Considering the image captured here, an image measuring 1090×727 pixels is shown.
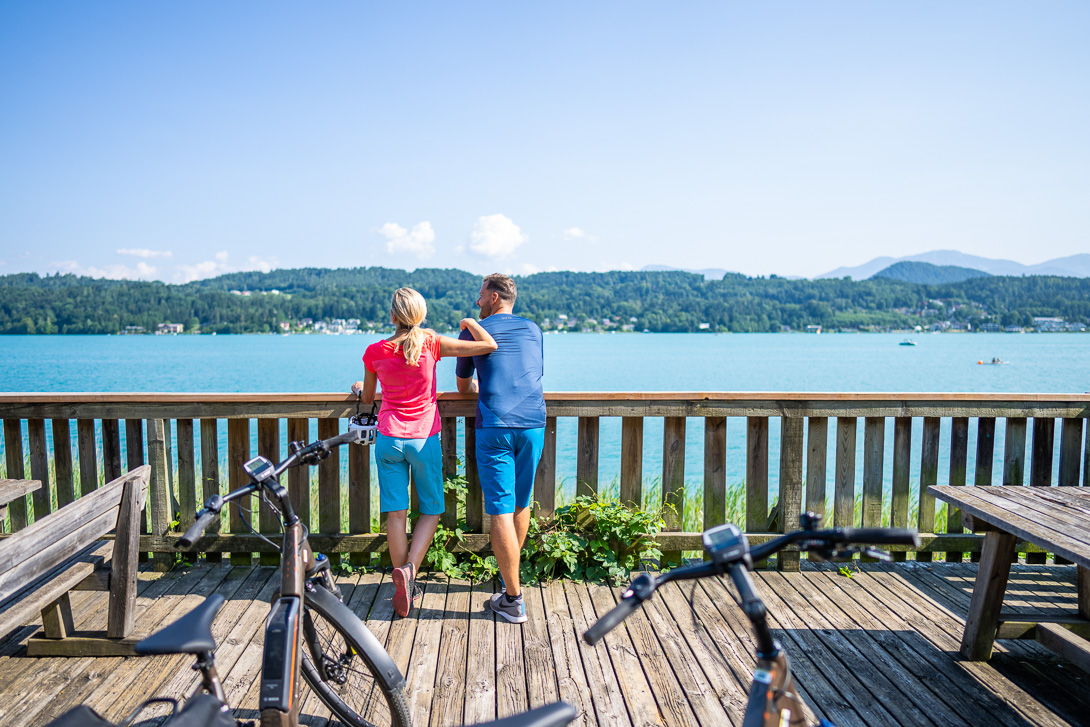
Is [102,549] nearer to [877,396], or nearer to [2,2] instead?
[877,396]

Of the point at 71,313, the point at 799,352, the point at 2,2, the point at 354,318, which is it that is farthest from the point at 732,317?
the point at 2,2

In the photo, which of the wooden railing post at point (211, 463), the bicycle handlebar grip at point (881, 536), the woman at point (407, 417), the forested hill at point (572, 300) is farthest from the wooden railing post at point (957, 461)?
the forested hill at point (572, 300)

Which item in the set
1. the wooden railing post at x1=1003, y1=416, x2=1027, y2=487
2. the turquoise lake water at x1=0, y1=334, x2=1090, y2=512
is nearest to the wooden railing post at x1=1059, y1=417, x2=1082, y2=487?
the wooden railing post at x1=1003, y1=416, x2=1027, y2=487

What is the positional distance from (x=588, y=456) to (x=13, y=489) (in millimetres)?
3081

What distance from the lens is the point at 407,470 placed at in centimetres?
354

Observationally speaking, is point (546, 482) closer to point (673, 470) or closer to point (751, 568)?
point (673, 470)

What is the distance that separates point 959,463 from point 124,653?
5019 millimetres

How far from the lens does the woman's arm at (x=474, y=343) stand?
3.38 metres

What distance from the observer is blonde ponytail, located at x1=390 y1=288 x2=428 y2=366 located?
3.32 metres

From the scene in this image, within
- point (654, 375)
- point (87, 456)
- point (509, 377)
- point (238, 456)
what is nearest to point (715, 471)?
point (509, 377)

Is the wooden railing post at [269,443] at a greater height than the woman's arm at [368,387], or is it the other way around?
the woman's arm at [368,387]

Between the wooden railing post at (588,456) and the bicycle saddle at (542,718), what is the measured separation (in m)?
2.86

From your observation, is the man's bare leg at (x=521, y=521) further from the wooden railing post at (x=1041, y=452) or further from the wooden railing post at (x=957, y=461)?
the wooden railing post at (x=1041, y=452)

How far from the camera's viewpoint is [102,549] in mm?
3266
